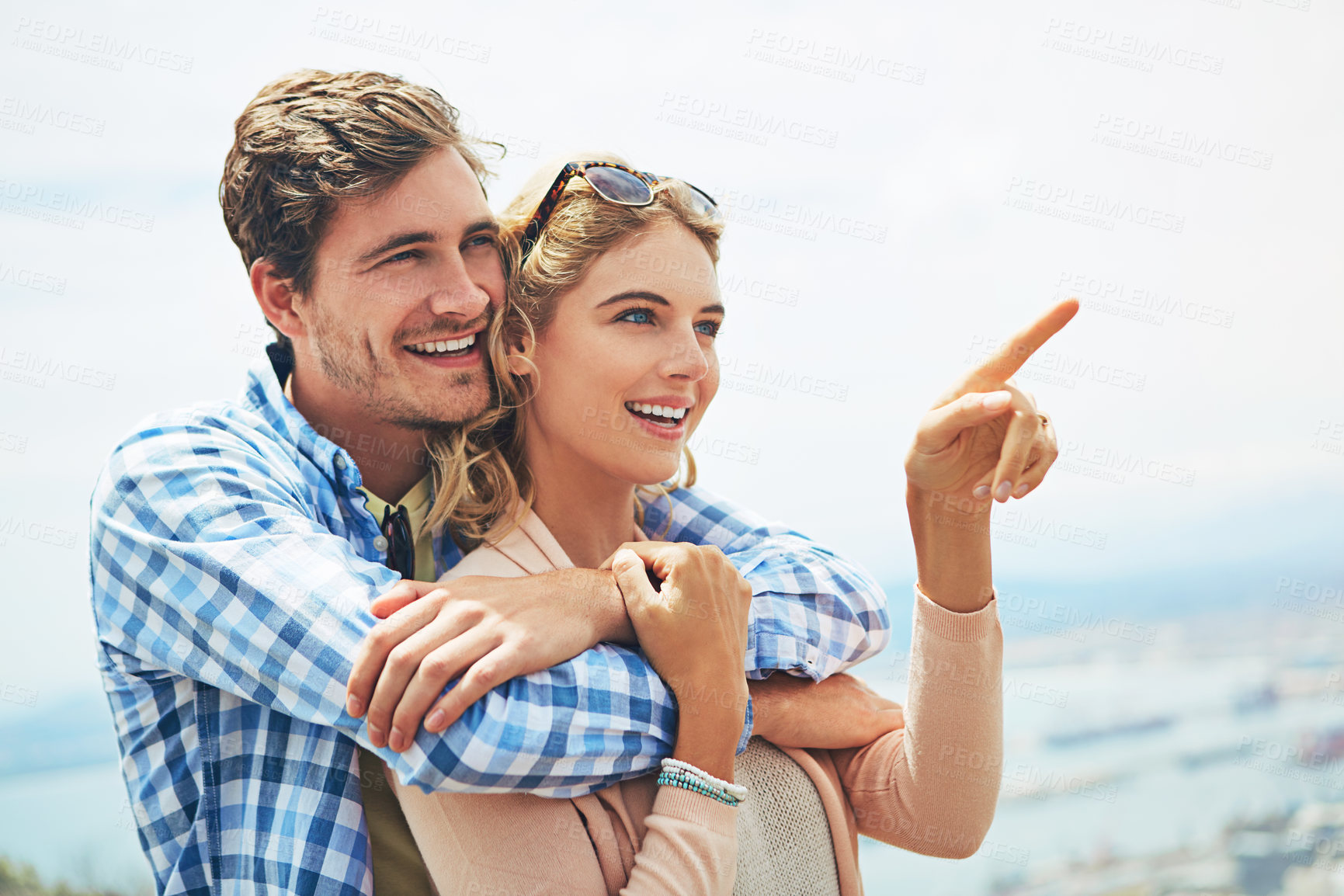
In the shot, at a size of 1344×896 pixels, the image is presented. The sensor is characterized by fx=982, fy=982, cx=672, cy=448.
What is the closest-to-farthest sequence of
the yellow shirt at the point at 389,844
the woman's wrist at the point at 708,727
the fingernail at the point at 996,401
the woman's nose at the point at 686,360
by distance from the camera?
the fingernail at the point at 996,401 → the woman's wrist at the point at 708,727 → the yellow shirt at the point at 389,844 → the woman's nose at the point at 686,360

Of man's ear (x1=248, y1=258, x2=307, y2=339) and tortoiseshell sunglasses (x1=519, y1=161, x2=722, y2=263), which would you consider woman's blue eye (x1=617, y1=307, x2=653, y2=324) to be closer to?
Result: tortoiseshell sunglasses (x1=519, y1=161, x2=722, y2=263)

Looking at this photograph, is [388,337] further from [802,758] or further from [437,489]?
[802,758]

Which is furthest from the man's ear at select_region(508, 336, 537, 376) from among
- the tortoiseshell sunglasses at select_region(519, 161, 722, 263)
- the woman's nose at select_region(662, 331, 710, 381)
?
the woman's nose at select_region(662, 331, 710, 381)

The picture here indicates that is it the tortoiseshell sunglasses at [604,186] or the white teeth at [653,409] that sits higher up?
the tortoiseshell sunglasses at [604,186]

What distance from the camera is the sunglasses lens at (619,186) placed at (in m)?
2.36

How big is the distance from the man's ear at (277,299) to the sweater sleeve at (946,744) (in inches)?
64.9

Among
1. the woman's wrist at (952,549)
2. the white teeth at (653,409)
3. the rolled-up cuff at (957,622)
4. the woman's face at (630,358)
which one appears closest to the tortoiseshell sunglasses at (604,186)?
the woman's face at (630,358)

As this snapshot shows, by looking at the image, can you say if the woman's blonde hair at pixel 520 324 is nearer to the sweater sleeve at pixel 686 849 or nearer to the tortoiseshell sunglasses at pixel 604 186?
the tortoiseshell sunglasses at pixel 604 186

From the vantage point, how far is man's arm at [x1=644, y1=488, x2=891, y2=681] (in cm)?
217

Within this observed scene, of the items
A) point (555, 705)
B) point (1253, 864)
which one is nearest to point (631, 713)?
point (555, 705)

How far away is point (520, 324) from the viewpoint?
241 cm

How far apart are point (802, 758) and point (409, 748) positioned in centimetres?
102

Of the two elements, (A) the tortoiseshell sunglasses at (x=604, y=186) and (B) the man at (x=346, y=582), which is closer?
(B) the man at (x=346, y=582)

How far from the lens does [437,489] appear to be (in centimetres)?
237
